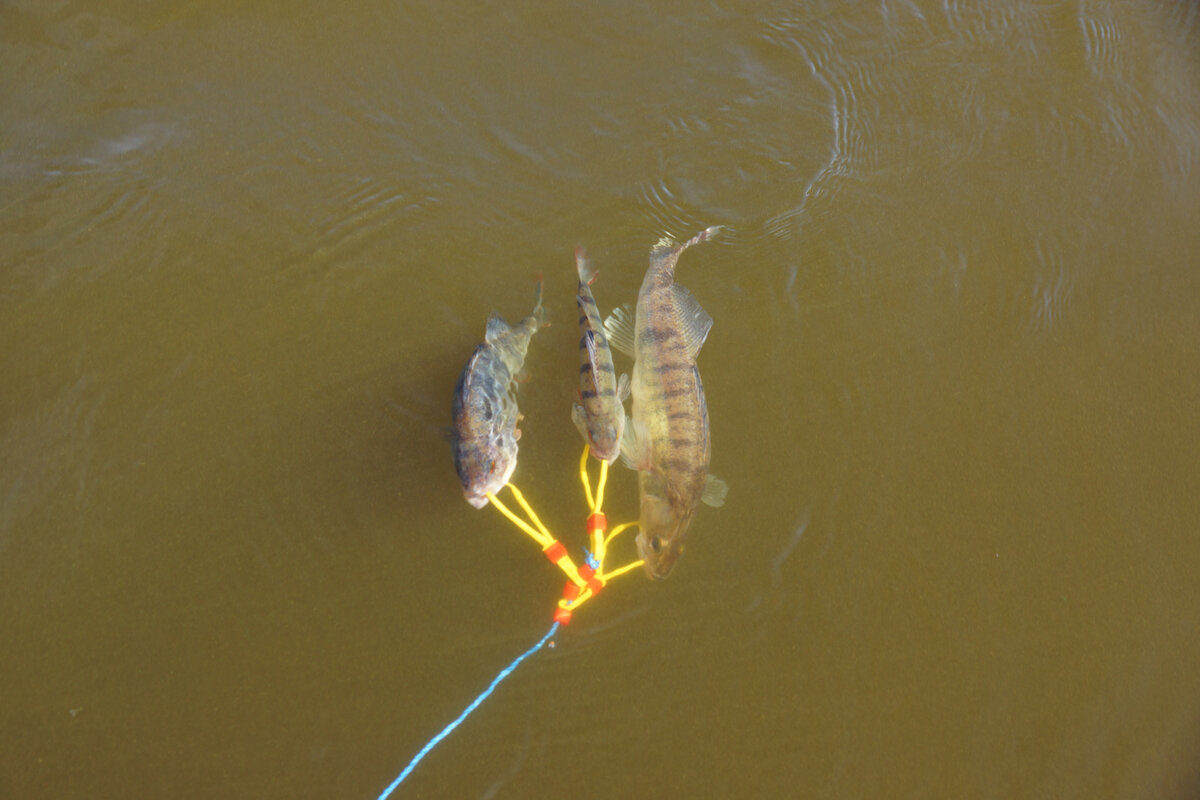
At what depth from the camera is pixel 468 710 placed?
12.7 ft

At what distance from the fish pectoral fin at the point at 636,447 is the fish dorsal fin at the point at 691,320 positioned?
52 cm

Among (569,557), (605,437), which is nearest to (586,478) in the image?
(605,437)

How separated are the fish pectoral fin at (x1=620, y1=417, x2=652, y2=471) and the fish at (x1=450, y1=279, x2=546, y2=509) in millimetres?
629

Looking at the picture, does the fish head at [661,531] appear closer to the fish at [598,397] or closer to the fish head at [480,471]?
the fish at [598,397]

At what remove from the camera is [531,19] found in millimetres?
5625

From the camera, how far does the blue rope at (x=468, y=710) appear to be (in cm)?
374

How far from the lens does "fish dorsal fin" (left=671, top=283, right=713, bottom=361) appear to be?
413 cm

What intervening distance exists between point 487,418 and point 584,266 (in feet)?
4.48

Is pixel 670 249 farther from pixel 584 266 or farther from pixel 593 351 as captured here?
pixel 593 351

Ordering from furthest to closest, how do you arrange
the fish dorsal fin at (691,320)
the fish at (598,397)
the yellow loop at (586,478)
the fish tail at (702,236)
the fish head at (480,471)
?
the fish tail at (702,236) → the fish dorsal fin at (691,320) → the yellow loop at (586,478) → the fish at (598,397) → the fish head at (480,471)

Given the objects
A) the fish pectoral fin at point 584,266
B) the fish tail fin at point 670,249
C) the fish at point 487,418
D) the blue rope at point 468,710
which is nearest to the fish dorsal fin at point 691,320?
the fish tail fin at point 670,249

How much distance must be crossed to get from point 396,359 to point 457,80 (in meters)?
2.35

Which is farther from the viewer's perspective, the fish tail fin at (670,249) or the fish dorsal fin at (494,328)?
the fish tail fin at (670,249)

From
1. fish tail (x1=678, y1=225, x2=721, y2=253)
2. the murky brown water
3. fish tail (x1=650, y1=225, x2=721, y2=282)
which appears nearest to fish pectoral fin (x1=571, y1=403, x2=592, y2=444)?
the murky brown water
